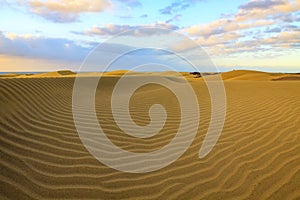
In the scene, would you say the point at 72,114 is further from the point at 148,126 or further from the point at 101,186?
the point at 101,186

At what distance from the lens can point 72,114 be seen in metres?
5.53

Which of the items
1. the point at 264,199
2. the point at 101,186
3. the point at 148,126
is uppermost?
the point at 148,126

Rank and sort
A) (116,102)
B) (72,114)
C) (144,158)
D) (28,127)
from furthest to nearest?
1. (116,102)
2. (72,114)
3. (28,127)
4. (144,158)

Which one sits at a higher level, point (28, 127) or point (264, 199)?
point (28, 127)

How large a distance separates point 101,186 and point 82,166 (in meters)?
0.52

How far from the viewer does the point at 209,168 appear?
143 inches

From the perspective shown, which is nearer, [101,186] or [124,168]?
[101,186]

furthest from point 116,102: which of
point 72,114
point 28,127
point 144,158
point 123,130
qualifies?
point 144,158

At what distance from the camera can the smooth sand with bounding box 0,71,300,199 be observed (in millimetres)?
2988

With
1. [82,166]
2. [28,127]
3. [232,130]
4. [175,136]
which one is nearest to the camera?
[82,166]

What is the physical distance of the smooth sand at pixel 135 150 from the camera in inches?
118

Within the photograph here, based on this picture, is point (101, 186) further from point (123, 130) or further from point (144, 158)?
point (123, 130)

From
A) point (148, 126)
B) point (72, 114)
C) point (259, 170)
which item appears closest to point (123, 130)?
point (148, 126)

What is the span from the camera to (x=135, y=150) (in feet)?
13.4
